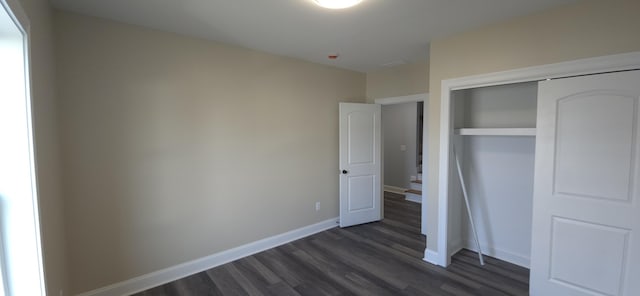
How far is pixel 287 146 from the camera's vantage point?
365 centimetres

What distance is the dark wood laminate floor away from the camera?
256cm

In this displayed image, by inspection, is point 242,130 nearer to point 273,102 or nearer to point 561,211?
point 273,102

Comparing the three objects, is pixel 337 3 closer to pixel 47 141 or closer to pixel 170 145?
pixel 170 145

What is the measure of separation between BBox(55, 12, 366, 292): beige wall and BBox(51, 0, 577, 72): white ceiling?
252 millimetres

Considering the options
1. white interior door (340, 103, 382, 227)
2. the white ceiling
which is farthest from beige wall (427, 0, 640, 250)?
white interior door (340, 103, 382, 227)

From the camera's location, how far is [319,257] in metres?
3.24

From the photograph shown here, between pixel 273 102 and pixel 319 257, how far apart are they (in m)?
2.00

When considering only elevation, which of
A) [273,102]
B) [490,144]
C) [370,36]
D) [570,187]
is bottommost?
[570,187]

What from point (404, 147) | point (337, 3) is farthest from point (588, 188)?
point (404, 147)

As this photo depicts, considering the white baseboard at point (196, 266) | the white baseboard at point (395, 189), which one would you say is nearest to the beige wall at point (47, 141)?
the white baseboard at point (196, 266)

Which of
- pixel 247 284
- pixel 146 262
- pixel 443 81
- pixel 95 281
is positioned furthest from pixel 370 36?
pixel 95 281

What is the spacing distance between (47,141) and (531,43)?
375 cm

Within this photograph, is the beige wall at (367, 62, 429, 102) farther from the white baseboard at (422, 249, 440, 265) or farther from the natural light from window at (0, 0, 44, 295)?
the natural light from window at (0, 0, 44, 295)

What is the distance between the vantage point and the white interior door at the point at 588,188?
1.94 m
